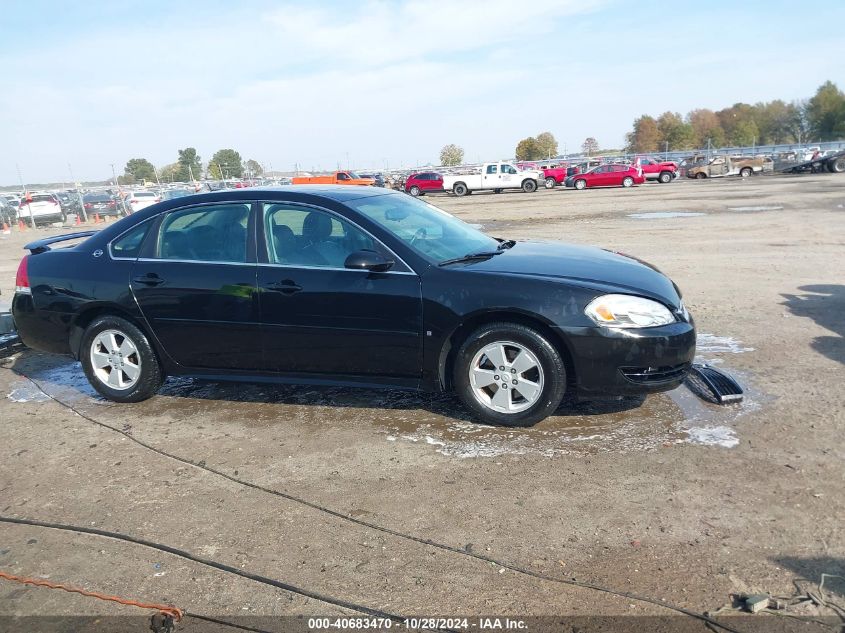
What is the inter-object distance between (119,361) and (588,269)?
359cm

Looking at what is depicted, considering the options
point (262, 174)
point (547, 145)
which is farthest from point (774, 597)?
point (547, 145)

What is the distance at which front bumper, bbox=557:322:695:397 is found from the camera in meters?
4.32

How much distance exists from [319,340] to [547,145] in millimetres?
95213

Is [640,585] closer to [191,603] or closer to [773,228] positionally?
[191,603]

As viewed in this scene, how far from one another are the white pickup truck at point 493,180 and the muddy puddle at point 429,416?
3643cm

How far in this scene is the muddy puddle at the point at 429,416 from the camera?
4312 mm

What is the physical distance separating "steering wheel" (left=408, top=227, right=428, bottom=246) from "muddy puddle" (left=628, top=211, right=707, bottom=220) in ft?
48.6

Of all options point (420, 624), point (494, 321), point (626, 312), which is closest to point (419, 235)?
point (494, 321)

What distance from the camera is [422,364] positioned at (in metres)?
4.63

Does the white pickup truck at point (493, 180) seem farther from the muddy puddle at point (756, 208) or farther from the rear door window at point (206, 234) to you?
the rear door window at point (206, 234)

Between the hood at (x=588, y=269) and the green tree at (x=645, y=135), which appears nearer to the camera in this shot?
the hood at (x=588, y=269)

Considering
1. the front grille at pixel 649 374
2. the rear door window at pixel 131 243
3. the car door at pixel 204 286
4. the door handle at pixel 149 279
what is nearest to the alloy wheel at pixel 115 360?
the car door at pixel 204 286

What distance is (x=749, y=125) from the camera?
9725cm

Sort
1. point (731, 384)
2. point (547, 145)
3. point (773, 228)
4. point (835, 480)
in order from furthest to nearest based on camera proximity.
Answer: point (547, 145), point (773, 228), point (731, 384), point (835, 480)
